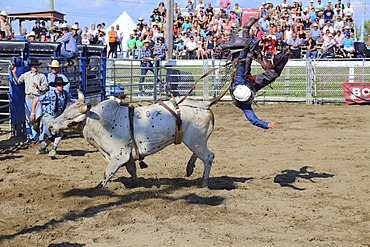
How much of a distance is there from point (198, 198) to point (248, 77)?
171 cm

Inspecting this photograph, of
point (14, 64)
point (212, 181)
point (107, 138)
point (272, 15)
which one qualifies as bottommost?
point (212, 181)

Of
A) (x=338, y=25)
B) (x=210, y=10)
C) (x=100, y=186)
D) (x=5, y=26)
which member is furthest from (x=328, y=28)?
(x=100, y=186)

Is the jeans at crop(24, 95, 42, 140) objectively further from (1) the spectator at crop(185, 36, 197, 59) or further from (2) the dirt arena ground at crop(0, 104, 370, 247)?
(1) the spectator at crop(185, 36, 197, 59)

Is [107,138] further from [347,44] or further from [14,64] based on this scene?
[347,44]

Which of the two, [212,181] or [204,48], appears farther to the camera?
[204,48]

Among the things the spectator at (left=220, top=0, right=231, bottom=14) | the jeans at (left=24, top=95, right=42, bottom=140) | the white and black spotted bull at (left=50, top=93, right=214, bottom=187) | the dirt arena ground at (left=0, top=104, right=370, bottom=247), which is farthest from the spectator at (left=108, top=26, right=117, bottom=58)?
the white and black spotted bull at (left=50, top=93, right=214, bottom=187)

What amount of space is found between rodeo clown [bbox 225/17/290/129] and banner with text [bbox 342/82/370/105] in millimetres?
11892

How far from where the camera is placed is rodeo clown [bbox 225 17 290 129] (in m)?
6.99

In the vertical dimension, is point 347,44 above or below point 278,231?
above

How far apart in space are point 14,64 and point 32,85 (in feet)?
2.74

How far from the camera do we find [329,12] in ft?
81.1

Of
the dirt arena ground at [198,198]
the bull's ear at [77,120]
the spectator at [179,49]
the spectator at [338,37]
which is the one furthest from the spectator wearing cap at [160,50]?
the bull's ear at [77,120]

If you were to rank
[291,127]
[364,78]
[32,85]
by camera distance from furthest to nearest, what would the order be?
[364,78] < [291,127] < [32,85]

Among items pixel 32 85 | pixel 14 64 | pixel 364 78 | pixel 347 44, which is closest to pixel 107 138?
pixel 32 85
